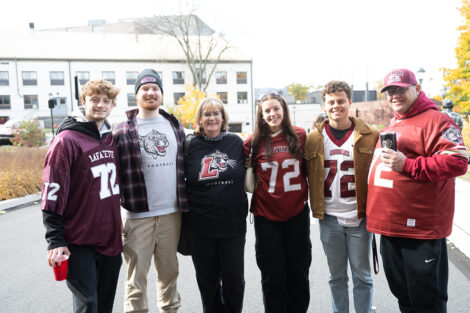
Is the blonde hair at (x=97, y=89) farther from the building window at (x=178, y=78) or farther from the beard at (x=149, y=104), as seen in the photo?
the building window at (x=178, y=78)

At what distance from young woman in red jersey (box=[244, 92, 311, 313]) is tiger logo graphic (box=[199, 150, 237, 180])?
27 cm

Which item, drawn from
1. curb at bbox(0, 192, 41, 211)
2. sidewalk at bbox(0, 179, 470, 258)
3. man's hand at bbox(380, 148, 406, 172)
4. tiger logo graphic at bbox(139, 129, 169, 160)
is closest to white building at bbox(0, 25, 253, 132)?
curb at bbox(0, 192, 41, 211)

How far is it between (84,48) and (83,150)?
171 ft

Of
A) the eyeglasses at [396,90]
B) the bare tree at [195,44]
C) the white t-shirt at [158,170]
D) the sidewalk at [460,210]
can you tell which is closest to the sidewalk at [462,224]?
the sidewalk at [460,210]

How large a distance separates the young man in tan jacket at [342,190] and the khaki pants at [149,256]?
1.39 m

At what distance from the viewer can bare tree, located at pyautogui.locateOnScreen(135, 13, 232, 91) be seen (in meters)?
41.8

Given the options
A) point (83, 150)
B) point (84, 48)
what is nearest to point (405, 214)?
point (83, 150)

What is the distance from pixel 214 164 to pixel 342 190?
1.17 metres

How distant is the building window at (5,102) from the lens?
45.2m

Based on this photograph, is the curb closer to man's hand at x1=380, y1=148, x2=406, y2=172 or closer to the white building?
man's hand at x1=380, y1=148, x2=406, y2=172

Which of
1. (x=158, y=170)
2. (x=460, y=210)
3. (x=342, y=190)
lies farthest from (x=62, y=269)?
(x=460, y=210)

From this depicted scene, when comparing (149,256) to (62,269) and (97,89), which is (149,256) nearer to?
(62,269)

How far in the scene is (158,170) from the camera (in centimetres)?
324

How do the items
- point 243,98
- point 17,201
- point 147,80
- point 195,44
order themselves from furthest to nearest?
1. point 195,44
2. point 243,98
3. point 17,201
4. point 147,80
